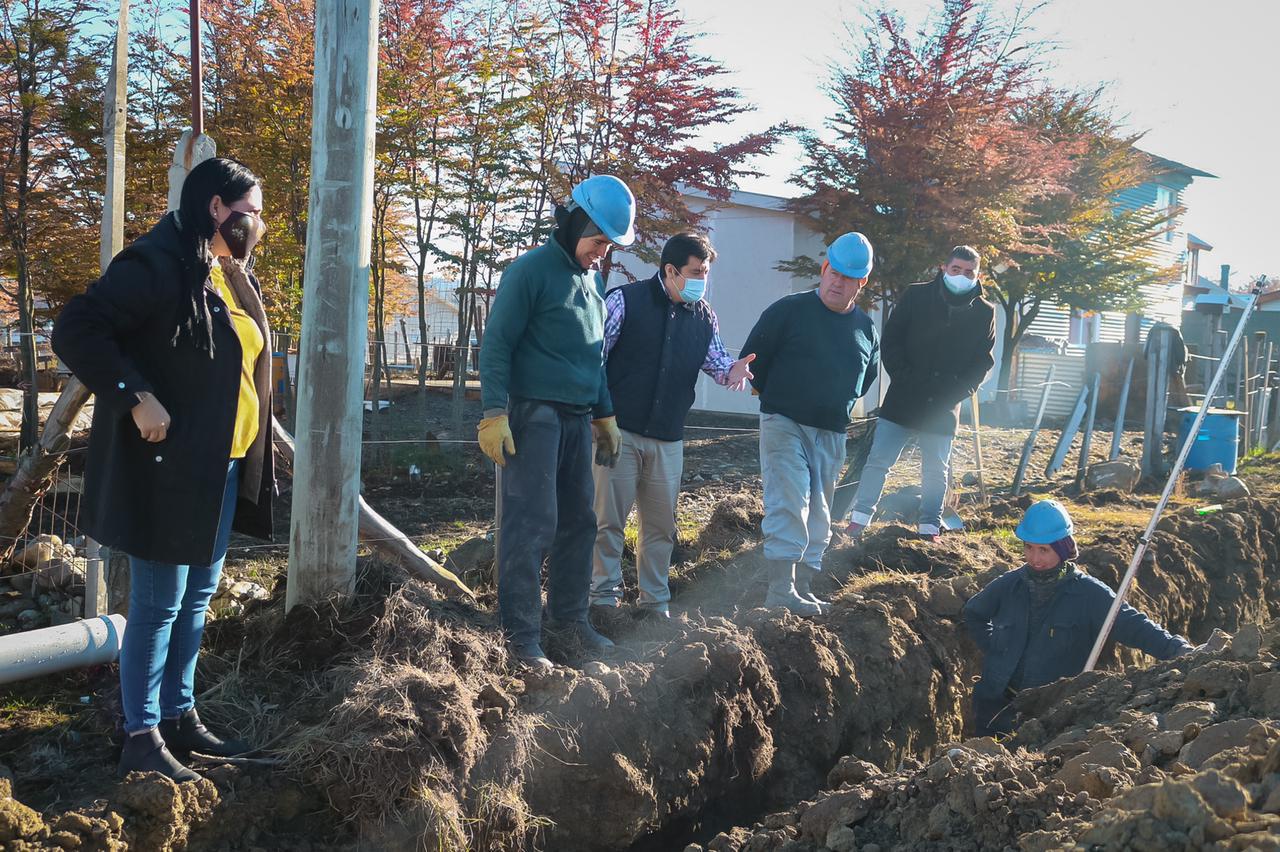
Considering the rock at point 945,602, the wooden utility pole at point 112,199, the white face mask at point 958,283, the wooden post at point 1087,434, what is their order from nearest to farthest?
the wooden utility pole at point 112,199, the rock at point 945,602, the white face mask at point 958,283, the wooden post at point 1087,434

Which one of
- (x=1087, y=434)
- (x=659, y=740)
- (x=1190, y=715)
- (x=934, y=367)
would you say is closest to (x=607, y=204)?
(x=659, y=740)

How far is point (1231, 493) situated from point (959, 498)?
2.77m

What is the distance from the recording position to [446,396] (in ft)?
45.3

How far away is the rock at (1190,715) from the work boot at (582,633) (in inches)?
82.9

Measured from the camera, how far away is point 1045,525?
15.9 feet

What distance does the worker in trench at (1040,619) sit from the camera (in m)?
4.87

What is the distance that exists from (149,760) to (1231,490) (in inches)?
387

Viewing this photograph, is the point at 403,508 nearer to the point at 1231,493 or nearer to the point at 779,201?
the point at 1231,493

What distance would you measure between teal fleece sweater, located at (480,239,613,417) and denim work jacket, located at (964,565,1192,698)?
7.26 ft

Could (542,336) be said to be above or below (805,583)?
above

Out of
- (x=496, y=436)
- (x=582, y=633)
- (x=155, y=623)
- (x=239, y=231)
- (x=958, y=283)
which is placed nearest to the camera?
(x=155, y=623)

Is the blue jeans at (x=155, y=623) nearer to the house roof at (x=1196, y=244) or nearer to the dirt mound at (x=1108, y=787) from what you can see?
the dirt mound at (x=1108, y=787)

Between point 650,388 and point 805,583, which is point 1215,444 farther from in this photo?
point 650,388

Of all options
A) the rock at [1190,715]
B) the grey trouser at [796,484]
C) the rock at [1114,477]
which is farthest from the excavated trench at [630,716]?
the rock at [1114,477]
